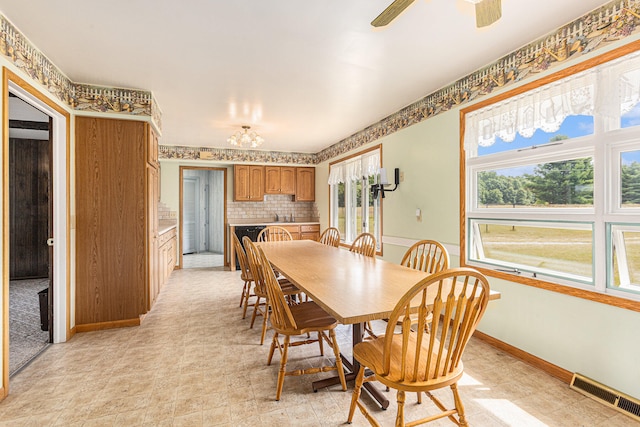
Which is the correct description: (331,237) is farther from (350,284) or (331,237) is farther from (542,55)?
(542,55)

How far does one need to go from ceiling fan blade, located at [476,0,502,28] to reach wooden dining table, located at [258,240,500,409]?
1285 millimetres

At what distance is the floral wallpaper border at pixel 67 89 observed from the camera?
2.04 meters

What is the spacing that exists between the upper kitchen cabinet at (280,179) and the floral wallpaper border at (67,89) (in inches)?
116

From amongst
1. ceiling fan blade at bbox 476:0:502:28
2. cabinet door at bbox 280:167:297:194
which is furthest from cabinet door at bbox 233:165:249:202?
ceiling fan blade at bbox 476:0:502:28

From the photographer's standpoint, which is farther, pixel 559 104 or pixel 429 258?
pixel 429 258

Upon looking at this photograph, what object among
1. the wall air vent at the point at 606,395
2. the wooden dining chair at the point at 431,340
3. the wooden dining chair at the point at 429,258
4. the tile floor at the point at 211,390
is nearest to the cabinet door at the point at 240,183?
the tile floor at the point at 211,390

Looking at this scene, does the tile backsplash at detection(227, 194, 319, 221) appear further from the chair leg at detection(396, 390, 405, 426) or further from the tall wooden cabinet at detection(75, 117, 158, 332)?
the chair leg at detection(396, 390, 405, 426)

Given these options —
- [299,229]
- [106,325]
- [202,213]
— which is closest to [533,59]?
[106,325]

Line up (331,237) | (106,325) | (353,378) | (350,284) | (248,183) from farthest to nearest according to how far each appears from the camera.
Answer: (248,183)
(331,237)
(106,325)
(353,378)
(350,284)

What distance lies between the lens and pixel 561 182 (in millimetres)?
2250

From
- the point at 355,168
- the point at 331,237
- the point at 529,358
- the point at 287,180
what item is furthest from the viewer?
the point at 287,180

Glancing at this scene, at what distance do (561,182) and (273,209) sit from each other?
5337mm

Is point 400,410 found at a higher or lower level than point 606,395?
higher

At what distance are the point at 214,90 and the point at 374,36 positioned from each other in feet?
5.84
